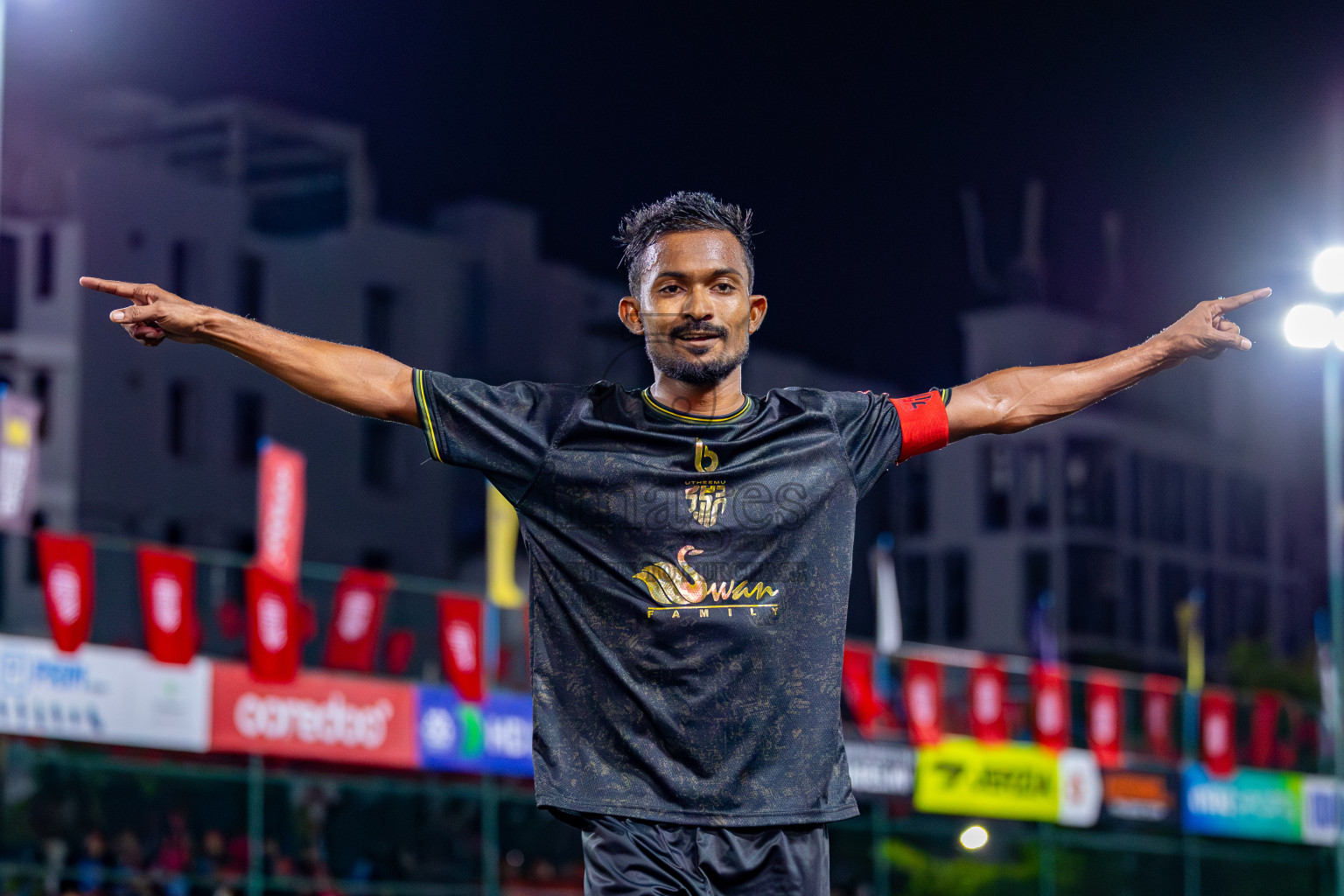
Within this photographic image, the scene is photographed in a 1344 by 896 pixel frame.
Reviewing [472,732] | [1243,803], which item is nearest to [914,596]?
[1243,803]

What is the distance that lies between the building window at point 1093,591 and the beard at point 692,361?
34.0m

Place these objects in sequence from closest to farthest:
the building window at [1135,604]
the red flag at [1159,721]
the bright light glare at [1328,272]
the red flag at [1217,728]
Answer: the bright light glare at [1328,272], the red flag at [1159,721], the red flag at [1217,728], the building window at [1135,604]

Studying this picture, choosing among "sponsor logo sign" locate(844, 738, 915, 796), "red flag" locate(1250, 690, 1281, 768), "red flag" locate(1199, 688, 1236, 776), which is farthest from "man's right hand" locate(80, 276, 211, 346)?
A: "red flag" locate(1250, 690, 1281, 768)

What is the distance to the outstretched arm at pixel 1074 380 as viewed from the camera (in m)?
3.76

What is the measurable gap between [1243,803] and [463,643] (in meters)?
13.5

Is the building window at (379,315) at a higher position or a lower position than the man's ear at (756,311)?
higher

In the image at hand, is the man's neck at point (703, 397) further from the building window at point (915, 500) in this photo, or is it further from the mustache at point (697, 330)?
the building window at point (915, 500)

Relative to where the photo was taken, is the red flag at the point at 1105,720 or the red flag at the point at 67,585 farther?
the red flag at the point at 1105,720

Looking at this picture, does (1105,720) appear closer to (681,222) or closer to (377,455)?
(377,455)

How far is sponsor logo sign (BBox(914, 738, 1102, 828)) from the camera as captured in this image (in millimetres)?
20078

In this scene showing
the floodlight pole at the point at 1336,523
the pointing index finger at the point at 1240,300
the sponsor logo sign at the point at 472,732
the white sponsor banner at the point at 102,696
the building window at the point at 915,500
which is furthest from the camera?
the building window at the point at 915,500

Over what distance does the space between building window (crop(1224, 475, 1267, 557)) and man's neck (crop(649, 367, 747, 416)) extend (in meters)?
38.5

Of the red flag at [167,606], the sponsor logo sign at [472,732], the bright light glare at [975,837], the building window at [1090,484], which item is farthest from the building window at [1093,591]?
the bright light glare at [975,837]

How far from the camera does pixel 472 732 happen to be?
1581cm
